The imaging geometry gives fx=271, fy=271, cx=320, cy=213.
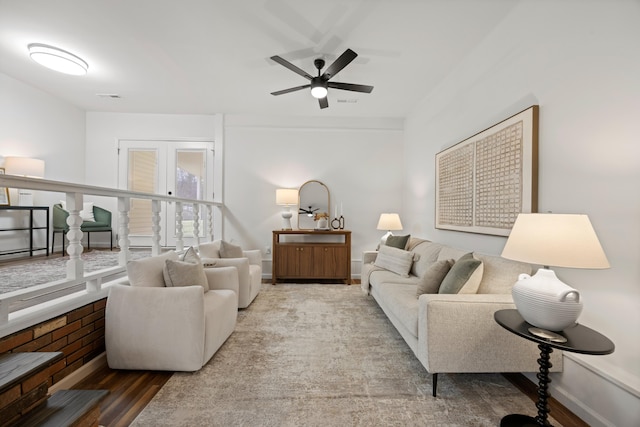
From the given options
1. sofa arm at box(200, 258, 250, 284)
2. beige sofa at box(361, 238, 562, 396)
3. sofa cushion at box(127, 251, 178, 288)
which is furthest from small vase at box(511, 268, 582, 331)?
sofa arm at box(200, 258, 250, 284)

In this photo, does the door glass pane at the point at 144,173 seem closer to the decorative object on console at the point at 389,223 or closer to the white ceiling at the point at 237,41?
the white ceiling at the point at 237,41

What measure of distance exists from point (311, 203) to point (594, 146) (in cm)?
365

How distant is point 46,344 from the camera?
5.24 ft

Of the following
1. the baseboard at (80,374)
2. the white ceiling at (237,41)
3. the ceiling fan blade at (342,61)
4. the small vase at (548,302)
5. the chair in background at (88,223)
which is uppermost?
the white ceiling at (237,41)

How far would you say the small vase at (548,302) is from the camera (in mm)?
1232

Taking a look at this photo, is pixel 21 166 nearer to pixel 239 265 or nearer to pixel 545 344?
pixel 239 265

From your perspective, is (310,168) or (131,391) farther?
(310,168)

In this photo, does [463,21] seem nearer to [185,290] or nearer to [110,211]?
[185,290]

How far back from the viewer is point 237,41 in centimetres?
265

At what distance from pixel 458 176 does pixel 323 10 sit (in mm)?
2109

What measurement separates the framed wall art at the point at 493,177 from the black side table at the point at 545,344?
898 millimetres

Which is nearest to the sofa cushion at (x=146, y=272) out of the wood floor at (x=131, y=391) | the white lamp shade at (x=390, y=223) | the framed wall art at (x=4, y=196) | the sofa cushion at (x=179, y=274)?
the sofa cushion at (x=179, y=274)

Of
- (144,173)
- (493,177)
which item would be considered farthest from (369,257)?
(144,173)

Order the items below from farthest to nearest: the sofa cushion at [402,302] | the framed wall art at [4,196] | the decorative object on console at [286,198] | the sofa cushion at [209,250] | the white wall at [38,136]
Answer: the decorative object on console at [286,198]
the white wall at [38,136]
the framed wall art at [4,196]
the sofa cushion at [209,250]
the sofa cushion at [402,302]
